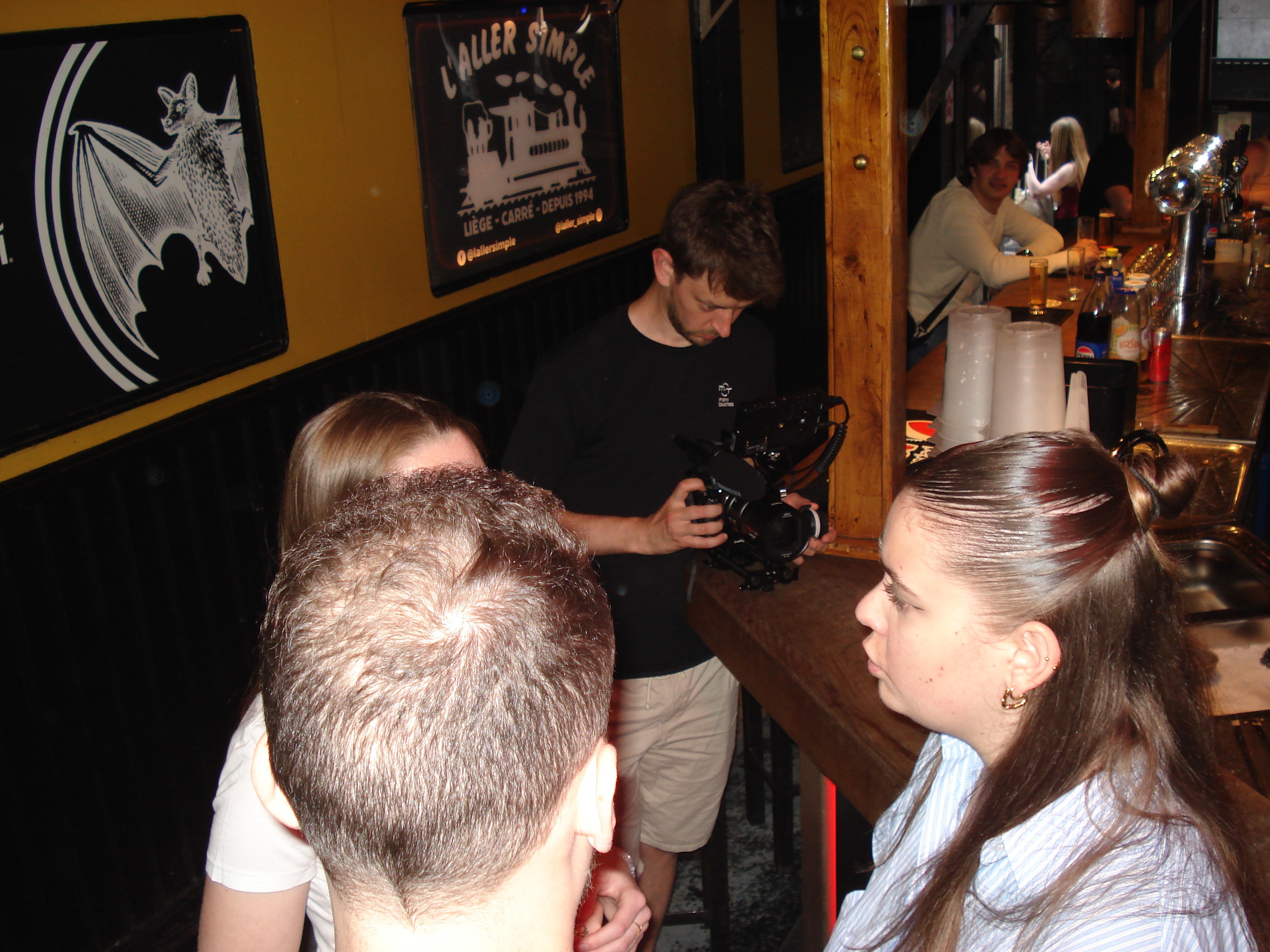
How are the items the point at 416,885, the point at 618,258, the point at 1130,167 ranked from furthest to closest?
the point at 1130,167
the point at 618,258
the point at 416,885

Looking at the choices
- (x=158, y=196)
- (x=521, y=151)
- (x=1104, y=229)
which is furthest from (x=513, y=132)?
(x=1104, y=229)

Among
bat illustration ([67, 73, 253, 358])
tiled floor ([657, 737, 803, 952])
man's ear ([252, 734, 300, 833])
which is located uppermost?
bat illustration ([67, 73, 253, 358])

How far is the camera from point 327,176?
2.89 metres

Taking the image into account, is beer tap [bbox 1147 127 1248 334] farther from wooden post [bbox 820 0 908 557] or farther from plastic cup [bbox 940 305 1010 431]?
wooden post [bbox 820 0 908 557]

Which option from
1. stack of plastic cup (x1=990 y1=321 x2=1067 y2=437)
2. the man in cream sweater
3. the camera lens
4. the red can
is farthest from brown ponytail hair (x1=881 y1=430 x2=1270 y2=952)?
the man in cream sweater

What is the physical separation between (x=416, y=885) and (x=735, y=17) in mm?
5304

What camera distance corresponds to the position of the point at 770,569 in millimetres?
1902

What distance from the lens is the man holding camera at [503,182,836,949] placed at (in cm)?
205

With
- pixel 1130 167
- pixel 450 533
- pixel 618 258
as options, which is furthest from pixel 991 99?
pixel 450 533

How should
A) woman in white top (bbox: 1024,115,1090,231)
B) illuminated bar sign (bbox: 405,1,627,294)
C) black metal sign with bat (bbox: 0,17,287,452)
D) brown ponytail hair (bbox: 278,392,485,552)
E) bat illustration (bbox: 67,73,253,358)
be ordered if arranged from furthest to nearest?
1. woman in white top (bbox: 1024,115,1090,231)
2. illuminated bar sign (bbox: 405,1,627,294)
3. bat illustration (bbox: 67,73,253,358)
4. black metal sign with bat (bbox: 0,17,287,452)
5. brown ponytail hair (bbox: 278,392,485,552)

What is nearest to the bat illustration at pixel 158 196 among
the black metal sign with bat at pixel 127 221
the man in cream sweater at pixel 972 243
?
the black metal sign with bat at pixel 127 221

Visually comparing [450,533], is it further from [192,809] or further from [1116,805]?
[192,809]

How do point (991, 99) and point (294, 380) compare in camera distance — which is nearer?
point (294, 380)

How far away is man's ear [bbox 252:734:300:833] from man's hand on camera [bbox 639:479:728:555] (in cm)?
117
